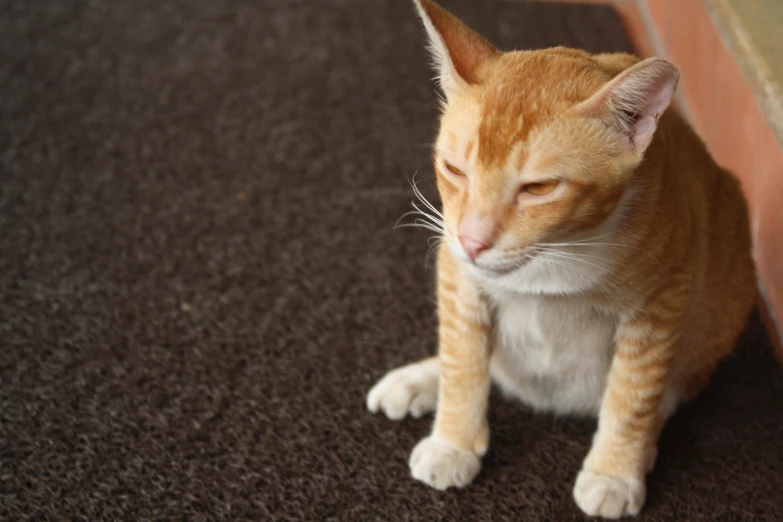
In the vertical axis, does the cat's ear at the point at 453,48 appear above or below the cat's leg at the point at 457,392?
above

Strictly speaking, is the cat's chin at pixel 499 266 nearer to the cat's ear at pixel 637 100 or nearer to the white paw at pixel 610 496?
the cat's ear at pixel 637 100

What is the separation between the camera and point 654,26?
7.68ft

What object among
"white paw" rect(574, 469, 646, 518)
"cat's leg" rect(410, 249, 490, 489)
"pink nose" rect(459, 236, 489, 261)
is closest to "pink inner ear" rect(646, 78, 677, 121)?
"pink nose" rect(459, 236, 489, 261)

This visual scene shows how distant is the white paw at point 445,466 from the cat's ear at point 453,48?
53cm

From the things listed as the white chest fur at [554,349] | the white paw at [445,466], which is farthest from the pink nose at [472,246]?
the white paw at [445,466]

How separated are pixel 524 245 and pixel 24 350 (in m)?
0.95

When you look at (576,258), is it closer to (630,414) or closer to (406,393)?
(630,414)

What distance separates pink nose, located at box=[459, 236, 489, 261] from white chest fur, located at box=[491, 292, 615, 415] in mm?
180

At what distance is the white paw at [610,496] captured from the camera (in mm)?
1175

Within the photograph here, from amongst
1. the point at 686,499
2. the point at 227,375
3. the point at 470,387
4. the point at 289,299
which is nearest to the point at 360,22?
the point at 289,299

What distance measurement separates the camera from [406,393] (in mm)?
1365

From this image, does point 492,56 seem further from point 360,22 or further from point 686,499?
point 360,22

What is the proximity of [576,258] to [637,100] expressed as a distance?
0.20 metres

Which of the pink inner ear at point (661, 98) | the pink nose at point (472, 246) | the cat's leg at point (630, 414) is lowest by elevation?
the cat's leg at point (630, 414)
